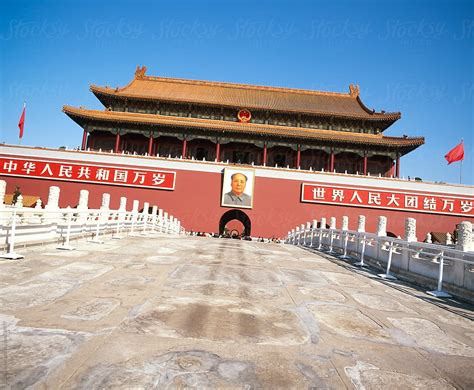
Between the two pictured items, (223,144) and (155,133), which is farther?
(223,144)

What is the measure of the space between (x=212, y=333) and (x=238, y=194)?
21.3 meters

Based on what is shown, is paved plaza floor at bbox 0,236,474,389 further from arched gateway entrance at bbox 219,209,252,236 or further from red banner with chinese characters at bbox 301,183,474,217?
arched gateway entrance at bbox 219,209,252,236

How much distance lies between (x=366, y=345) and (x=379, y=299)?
8.00 feet

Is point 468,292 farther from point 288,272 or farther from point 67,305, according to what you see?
point 67,305

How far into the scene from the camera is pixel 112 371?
2322 mm

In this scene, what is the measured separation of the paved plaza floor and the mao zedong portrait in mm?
18538

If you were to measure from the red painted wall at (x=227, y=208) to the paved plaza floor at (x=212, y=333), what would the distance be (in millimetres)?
18606

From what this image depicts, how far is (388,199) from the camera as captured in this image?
24688 mm

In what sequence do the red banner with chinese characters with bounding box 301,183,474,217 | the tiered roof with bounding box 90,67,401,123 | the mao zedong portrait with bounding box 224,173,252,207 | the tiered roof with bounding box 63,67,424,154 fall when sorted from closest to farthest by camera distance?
the mao zedong portrait with bounding box 224,173,252,207
the red banner with chinese characters with bounding box 301,183,474,217
the tiered roof with bounding box 63,67,424,154
the tiered roof with bounding box 90,67,401,123

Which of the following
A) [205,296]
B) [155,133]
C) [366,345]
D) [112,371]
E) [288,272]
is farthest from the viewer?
[155,133]

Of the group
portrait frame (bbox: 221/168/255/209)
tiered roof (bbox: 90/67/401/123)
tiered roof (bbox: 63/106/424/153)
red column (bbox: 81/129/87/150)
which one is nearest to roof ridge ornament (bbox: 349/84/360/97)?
tiered roof (bbox: 90/67/401/123)

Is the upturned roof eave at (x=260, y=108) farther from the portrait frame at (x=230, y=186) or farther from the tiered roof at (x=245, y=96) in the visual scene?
the portrait frame at (x=230, y=186)

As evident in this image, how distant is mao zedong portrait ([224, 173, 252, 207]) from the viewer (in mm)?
24438

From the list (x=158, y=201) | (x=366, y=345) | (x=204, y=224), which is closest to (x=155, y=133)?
(x=158, y=201)
